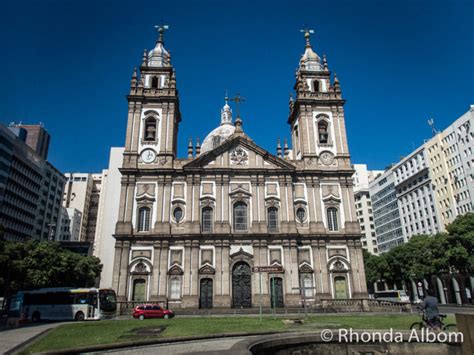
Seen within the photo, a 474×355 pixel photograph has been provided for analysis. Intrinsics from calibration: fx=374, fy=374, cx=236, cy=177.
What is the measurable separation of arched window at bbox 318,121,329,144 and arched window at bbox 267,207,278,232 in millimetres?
8209

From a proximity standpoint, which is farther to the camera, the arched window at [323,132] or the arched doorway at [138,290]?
the arched window at [323,132]

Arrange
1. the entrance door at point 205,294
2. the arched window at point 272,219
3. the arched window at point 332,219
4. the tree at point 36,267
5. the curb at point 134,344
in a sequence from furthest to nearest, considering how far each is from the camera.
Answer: the arched window at point 332,219
the arched window at point 272,219
the entrance door at point 205,294
the tree at point 36,267
the curb at point 134,344

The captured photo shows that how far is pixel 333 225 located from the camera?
31594mm

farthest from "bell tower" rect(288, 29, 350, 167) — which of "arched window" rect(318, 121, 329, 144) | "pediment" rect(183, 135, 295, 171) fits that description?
"pediment" rect(183, 135, 295, 171)

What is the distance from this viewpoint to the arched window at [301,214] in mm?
31545

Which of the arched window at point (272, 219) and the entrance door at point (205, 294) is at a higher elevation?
the arched window at point (272, 219)

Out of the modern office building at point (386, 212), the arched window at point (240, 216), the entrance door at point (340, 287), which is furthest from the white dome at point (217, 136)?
the modern office building at point (386, 212)

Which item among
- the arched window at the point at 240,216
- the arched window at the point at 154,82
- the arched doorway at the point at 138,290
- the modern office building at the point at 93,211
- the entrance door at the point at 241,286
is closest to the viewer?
the arched doorway at the point at 138,290

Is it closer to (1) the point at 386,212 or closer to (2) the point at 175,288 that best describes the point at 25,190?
(2) the point at 175,288

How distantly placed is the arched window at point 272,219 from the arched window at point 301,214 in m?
1.89

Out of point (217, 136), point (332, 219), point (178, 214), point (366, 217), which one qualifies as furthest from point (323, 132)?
point (366, 217)

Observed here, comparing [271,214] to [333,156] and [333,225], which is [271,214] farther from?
[333,156]

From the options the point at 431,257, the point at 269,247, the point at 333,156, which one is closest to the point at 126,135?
the point at 269,247

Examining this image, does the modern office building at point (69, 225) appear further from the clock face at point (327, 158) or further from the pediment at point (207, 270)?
the clock face at point (327, 158)
